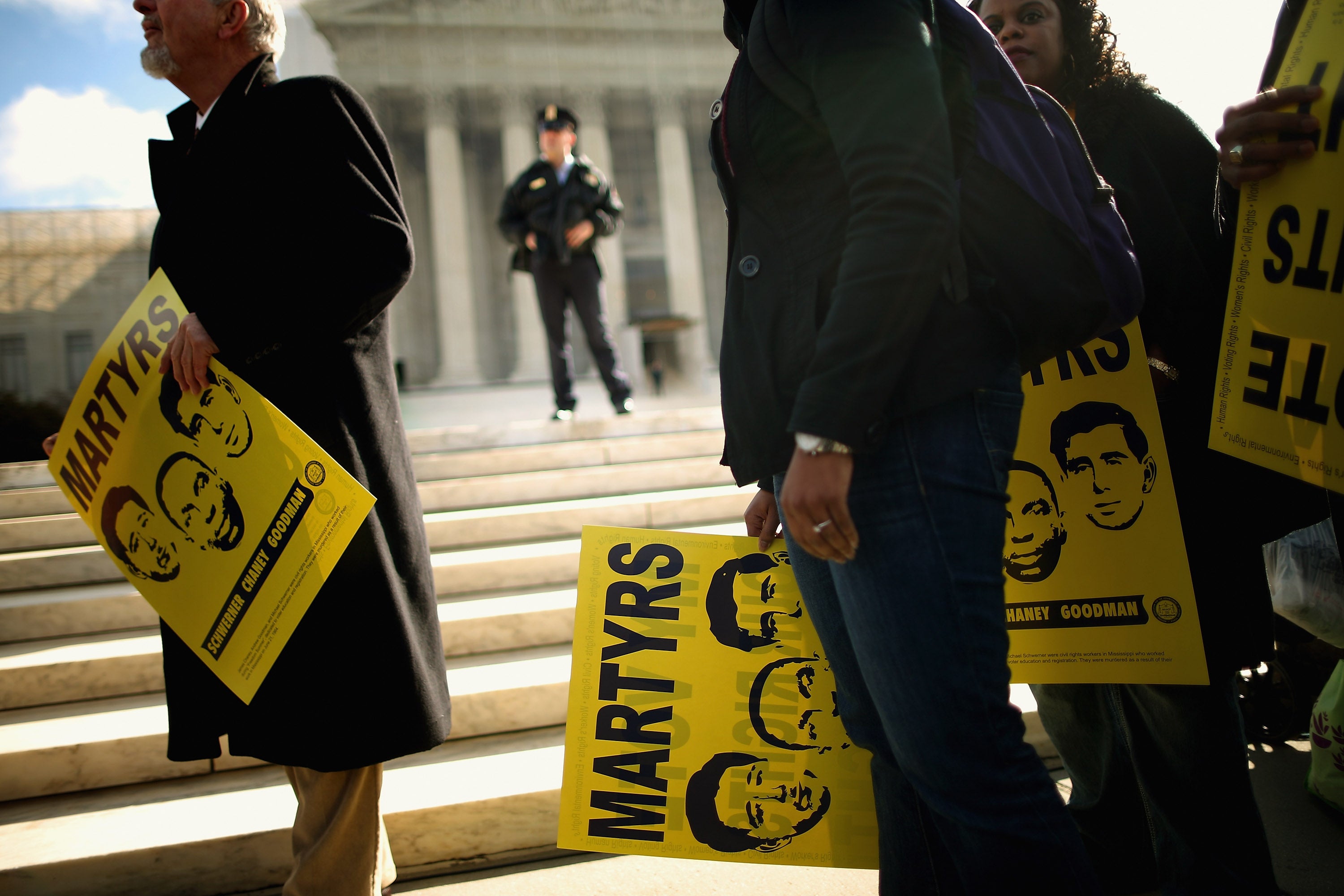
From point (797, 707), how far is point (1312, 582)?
135cm

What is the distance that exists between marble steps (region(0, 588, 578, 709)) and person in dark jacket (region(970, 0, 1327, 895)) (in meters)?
2.11

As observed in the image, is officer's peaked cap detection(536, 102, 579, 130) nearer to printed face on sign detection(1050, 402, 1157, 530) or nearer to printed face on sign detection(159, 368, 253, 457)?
printed face on sign detection(159, 368, 253, 457)

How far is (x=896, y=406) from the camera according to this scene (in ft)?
3.23

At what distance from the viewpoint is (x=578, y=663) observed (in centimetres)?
162

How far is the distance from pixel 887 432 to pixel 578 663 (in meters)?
0.92

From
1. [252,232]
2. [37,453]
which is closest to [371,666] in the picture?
[252,232]

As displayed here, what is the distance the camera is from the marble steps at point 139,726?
7.89ft

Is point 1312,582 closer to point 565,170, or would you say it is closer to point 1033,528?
point 1033,528

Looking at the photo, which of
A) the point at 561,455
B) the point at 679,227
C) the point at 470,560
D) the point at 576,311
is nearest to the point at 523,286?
the point at 679,227

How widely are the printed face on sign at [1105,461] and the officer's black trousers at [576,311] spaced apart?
4.97m

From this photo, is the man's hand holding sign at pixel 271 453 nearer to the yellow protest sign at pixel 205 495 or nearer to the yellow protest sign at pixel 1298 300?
the yellow protest sign at pixel 205 495

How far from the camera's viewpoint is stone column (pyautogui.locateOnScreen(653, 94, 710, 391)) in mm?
20438

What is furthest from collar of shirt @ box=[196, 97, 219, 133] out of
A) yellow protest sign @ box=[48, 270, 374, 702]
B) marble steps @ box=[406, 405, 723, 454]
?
marble steps @ box=[406, 405, 723, 454]

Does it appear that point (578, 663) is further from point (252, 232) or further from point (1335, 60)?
point (1335, 60)
